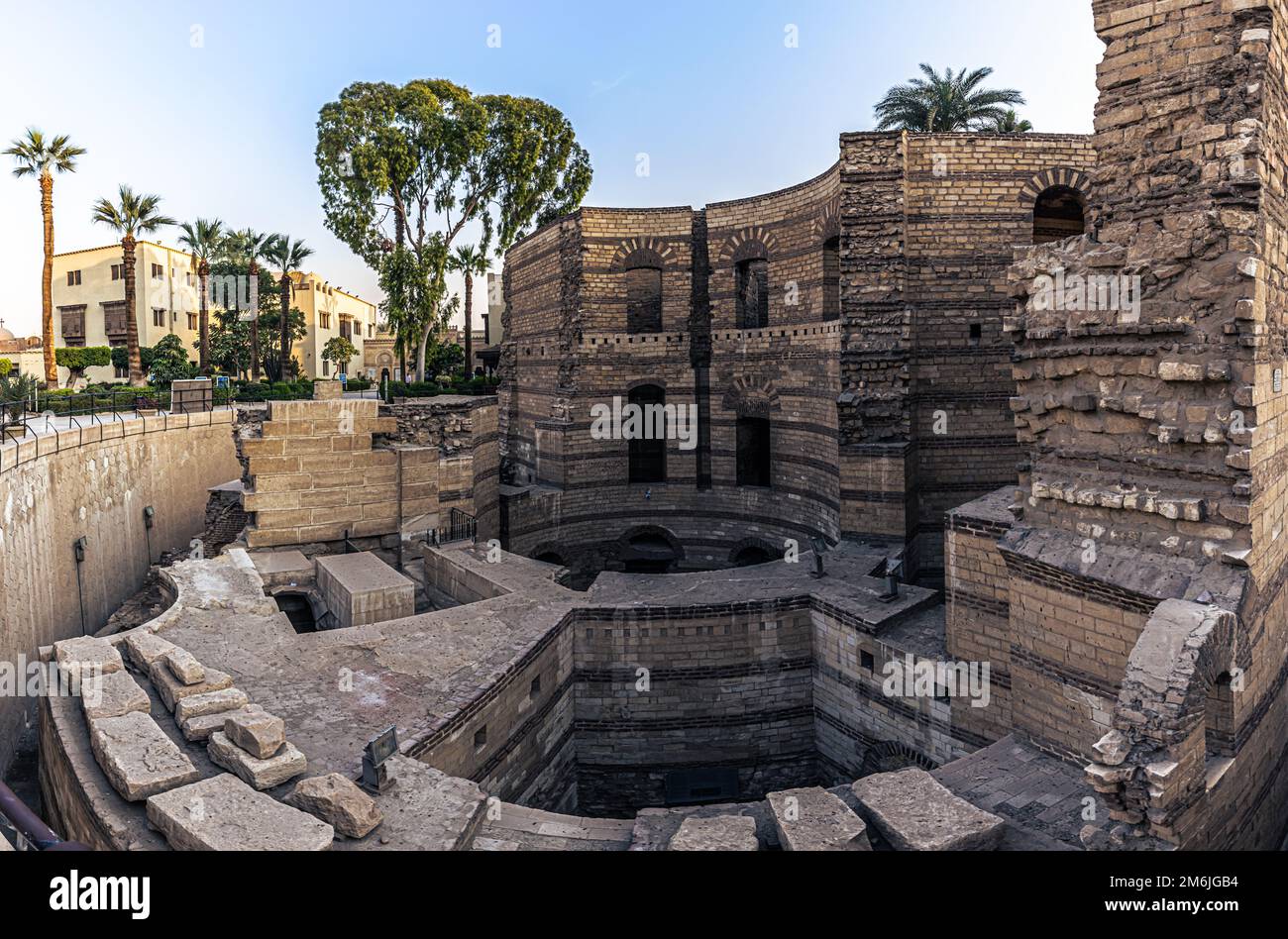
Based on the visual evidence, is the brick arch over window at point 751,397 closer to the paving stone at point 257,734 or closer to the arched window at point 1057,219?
the arched window at point 1057,219

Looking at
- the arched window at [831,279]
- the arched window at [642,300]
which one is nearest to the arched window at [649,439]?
the arched window at [642,300]

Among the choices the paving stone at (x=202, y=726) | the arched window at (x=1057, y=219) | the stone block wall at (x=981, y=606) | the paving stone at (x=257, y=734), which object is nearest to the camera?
the paving stone at (x=257, y=734)

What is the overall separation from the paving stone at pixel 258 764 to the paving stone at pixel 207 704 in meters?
0.58

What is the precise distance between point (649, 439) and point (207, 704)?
13.0 meters

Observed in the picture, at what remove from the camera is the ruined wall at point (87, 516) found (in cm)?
1028

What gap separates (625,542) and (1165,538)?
13163mm

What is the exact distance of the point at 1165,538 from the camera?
6.45 m

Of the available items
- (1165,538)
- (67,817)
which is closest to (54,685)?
(67,817)

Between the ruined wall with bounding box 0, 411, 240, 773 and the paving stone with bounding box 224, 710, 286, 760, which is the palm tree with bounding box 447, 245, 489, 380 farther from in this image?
the paving stone with bounding box 224, 710, 286, 760

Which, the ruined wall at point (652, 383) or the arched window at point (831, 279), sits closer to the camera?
the arched window at point (831, 279)

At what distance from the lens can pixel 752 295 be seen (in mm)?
18672

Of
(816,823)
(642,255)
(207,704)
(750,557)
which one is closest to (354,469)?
(207,704)

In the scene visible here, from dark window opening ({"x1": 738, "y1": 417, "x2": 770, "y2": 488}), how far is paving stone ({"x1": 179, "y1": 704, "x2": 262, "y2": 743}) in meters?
12.9
